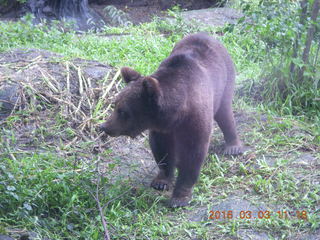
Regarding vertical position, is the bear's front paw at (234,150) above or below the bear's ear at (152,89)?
below

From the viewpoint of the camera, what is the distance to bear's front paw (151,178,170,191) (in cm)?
534

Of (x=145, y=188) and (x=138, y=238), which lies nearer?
(x=138, y=238)

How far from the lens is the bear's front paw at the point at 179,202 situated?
4.88 m

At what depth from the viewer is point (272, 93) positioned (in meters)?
7.21

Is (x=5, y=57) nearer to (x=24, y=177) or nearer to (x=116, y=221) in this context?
(x=24, y=177)

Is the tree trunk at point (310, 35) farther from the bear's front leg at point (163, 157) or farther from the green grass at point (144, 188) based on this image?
the bear's front leg at point (163, 157)

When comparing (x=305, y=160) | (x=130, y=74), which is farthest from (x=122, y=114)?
(x=305, y=160)

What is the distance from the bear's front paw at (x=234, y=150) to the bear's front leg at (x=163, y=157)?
0.87 m

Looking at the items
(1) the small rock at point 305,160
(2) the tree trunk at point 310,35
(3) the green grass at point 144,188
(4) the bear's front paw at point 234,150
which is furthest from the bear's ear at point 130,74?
(2) the tree trunk at point 310,35

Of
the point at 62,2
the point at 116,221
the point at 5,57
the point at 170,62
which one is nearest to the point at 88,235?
the point at 116,221

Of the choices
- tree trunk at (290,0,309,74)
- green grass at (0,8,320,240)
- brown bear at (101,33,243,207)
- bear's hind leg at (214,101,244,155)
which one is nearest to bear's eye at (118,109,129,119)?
brown bear at (101,33,243,207)

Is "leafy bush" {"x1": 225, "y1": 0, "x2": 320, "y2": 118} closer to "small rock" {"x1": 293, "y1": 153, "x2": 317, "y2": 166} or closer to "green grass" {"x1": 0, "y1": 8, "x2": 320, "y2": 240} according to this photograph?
"green grass" {"x1": 0, "y1": 8, "x2": 320, "y2": 240}

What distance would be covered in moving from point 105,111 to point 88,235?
253 cm

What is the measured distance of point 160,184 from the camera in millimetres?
5344
